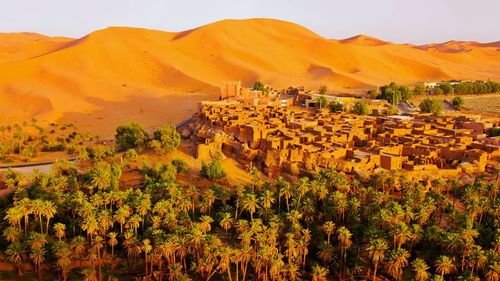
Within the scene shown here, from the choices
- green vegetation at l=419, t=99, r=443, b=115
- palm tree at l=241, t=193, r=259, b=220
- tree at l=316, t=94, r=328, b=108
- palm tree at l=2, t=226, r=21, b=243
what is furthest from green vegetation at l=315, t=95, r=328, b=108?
palm tree at l=2, t=226, r=21, b=243

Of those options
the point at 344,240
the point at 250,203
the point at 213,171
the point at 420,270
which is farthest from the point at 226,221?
the point at 420,270

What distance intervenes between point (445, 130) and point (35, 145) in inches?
1290

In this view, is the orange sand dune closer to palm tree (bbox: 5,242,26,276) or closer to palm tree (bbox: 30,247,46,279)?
palm tree (bbox: 5,242,26,276)

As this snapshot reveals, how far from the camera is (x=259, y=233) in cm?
1941

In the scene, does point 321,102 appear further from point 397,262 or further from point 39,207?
point 39,207

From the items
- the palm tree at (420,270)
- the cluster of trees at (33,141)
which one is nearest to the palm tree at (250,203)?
the palm tree at (420,270)

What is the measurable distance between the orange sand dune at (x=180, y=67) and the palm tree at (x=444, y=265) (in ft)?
131

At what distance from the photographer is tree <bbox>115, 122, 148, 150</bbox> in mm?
36906

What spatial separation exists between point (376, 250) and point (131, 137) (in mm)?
23588

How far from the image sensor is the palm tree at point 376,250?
61.1 feet

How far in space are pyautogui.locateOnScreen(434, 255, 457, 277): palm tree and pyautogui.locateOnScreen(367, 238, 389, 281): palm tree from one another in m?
1.94

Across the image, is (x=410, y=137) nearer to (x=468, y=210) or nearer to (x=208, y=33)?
(x=468, y=210)

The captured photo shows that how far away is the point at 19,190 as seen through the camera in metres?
24.7

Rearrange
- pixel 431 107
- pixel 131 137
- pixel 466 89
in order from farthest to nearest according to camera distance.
→ pixel 466 89 < pixel 431 107 < pixel 131 137
